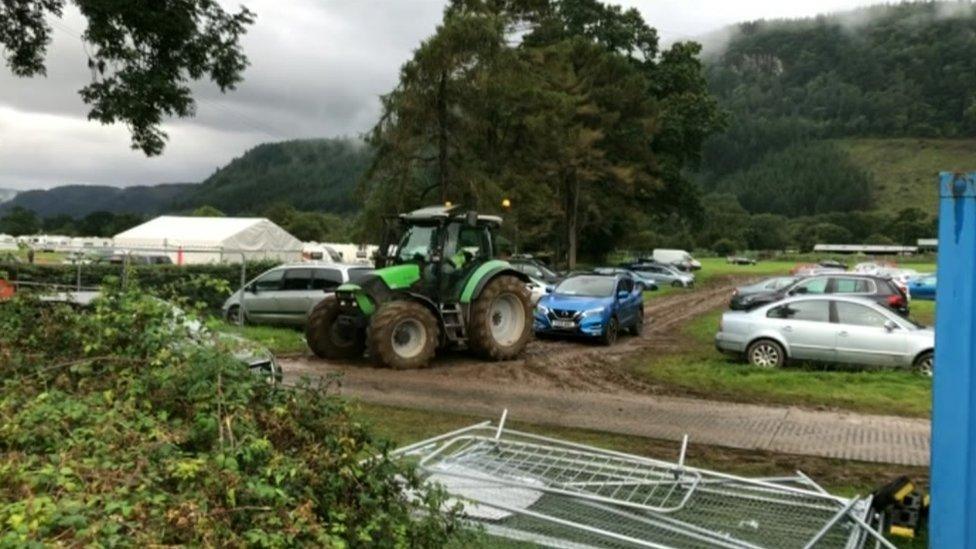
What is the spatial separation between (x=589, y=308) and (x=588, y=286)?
58.2 inches

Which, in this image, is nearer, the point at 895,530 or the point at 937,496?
the point at 937,496

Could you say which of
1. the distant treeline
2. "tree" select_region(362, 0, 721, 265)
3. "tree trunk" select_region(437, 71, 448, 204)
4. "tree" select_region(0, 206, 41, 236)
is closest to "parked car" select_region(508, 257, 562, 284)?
"tree" select_region(362, 0, 721, 265)

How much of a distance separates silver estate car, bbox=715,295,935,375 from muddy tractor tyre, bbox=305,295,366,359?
7137 millimetres

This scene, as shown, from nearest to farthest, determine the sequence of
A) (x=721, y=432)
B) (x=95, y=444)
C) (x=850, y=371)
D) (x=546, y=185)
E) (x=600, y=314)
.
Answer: (x=95, y=444) < (x=721, y=432) < (x=850, y=371) < (x=600, y=314) < (x=546, y=185)

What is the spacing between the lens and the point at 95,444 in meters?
3.10

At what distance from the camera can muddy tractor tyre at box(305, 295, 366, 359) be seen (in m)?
15.4

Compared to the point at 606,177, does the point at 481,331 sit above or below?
below

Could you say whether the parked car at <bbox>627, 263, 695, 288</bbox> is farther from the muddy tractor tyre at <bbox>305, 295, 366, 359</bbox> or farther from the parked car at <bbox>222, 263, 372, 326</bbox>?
the muddy tractor tyre at <bbox>305, 295, 366, 359</bbox>

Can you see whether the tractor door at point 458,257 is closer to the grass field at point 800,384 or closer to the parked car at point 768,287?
the grass field at point 800,384

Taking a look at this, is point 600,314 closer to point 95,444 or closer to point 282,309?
point 282,309

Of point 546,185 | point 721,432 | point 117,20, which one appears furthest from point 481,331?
point 546,185

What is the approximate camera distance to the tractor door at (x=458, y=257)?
15.2 meters

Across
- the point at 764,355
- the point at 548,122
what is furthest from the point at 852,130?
the point at 764,355

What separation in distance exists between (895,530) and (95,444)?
4885mm
